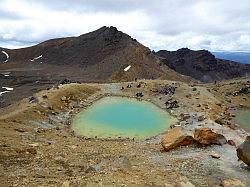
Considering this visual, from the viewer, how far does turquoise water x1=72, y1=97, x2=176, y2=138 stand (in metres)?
50.1

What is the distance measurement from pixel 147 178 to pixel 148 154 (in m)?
9.39

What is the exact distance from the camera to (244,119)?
67875 millimetres

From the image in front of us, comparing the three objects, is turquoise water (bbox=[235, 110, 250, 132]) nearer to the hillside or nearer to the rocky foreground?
the rocky foreground

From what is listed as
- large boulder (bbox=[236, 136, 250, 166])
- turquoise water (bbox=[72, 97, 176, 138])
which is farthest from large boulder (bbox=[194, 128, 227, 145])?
turquoise water (bbox=[72, 97, 176, 138])

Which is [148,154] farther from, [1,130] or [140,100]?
[140,100]

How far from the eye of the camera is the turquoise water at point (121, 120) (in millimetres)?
50062

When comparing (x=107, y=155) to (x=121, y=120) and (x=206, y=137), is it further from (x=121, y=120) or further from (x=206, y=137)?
(x=121, y=120)

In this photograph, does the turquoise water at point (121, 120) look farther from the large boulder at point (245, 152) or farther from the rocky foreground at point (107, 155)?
the large boulder at point (245, 152)

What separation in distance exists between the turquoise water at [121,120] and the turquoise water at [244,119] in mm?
11412

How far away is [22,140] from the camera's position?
3816cm

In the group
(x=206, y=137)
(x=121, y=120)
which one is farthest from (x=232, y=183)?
(x=121, y=120)

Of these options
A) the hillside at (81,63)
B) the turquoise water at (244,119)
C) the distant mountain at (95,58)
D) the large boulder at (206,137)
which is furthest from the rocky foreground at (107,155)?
the distant mountain at (95,58)

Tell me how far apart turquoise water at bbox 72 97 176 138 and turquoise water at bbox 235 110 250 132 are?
37.4 feet

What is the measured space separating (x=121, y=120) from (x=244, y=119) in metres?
23.0
